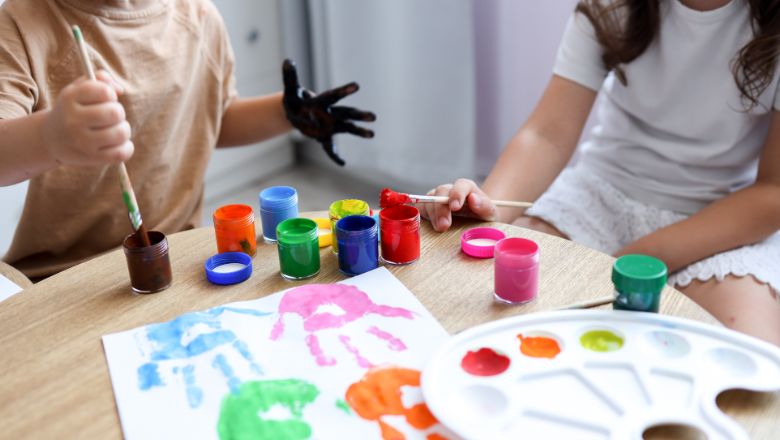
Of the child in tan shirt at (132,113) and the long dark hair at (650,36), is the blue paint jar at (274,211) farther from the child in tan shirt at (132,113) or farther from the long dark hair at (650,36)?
the long dark hair at (650,36)

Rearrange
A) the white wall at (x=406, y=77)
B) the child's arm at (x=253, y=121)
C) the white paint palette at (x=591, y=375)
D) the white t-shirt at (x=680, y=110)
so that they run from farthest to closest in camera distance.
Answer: the white wall at (x=406, y=77) < the child's arm at (x=253, y=121) < the white t-shirt at (x=680, y=110) < the white paint palette at (x=591, y=375)

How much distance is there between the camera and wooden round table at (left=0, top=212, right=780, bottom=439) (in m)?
0.63

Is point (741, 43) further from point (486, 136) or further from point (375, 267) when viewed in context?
point (486, 136)

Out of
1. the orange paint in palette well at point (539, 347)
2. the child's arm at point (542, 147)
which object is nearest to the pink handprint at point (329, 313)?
the orange paint in palette well at point (539, 347)

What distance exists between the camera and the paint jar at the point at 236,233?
85 cm

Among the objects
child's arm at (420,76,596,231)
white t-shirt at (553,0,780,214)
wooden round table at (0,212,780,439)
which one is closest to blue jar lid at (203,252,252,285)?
wooden round table at (0,212,780,439)

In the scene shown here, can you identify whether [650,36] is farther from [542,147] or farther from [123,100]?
[123,100]

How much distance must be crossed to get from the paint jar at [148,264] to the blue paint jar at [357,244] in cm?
19

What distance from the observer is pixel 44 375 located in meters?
0.69

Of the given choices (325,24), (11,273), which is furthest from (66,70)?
(325,24)

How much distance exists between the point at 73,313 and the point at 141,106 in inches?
16.8

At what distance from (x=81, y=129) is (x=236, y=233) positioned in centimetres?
21

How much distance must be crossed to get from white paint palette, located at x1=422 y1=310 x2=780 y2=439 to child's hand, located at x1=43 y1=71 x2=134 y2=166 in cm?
38

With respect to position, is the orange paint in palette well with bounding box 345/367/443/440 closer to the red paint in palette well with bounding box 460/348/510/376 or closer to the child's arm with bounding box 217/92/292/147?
the red paint in palette well with bounding box 460/348/510/376
